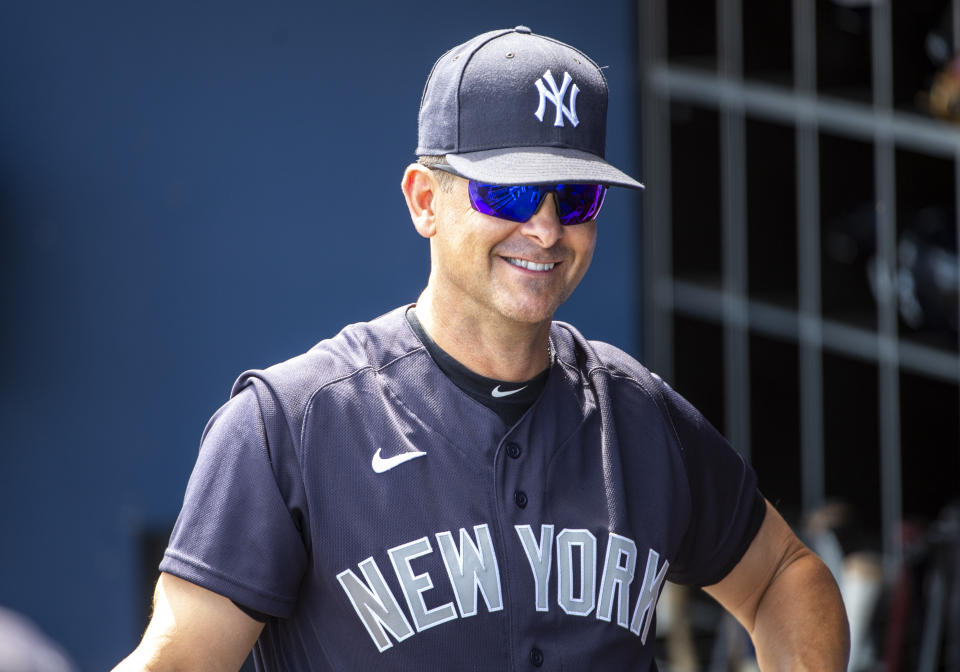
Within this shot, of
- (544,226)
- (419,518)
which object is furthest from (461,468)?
(544,226)

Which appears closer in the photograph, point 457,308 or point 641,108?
point 457,308

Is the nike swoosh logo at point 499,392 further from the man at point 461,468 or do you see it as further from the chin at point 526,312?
the chin at point 526,312

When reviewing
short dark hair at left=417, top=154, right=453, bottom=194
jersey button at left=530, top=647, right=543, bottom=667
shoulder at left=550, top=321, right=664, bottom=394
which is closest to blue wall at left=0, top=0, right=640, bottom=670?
shoulder at left=550, top=321, right=664, bottom=394

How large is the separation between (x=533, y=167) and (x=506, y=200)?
0.05 metres

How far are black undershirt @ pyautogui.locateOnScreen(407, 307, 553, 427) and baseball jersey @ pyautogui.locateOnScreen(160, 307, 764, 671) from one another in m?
0.01

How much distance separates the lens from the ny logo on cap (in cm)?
168

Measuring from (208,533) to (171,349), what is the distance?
4019mm

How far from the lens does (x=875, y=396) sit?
5.15 m

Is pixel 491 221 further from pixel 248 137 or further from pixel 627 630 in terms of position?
pixel 248 137

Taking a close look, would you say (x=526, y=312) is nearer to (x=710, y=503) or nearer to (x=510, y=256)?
(x=510, y=256)

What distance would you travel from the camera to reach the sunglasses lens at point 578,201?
170 cm

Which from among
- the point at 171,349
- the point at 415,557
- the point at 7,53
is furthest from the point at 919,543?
the point at 7,53

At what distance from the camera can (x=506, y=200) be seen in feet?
5.50

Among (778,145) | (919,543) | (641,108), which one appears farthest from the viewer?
(641,108)
